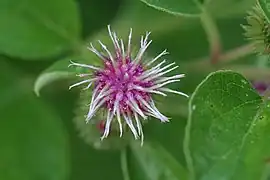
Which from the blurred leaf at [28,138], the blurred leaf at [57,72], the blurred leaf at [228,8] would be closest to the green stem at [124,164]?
the blurred leaf at [28,138]

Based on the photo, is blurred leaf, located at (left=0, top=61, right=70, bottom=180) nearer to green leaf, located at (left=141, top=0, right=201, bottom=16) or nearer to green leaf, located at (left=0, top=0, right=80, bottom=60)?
green leaf, located at (left=0, top=0, right=80, bottom=60)

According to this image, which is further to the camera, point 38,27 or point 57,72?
point 38,27

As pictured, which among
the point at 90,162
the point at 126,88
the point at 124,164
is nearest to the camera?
the point at 126,88

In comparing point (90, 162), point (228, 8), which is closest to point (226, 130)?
point (228, 8)

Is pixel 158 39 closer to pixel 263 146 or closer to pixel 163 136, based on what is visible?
pixel 163 136

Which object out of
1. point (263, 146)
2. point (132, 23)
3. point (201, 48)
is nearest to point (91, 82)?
point (263, 146)

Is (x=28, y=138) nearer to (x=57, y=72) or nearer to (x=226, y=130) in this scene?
(x=57, y=72)

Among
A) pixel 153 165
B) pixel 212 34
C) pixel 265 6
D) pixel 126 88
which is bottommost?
pixel 153 165
